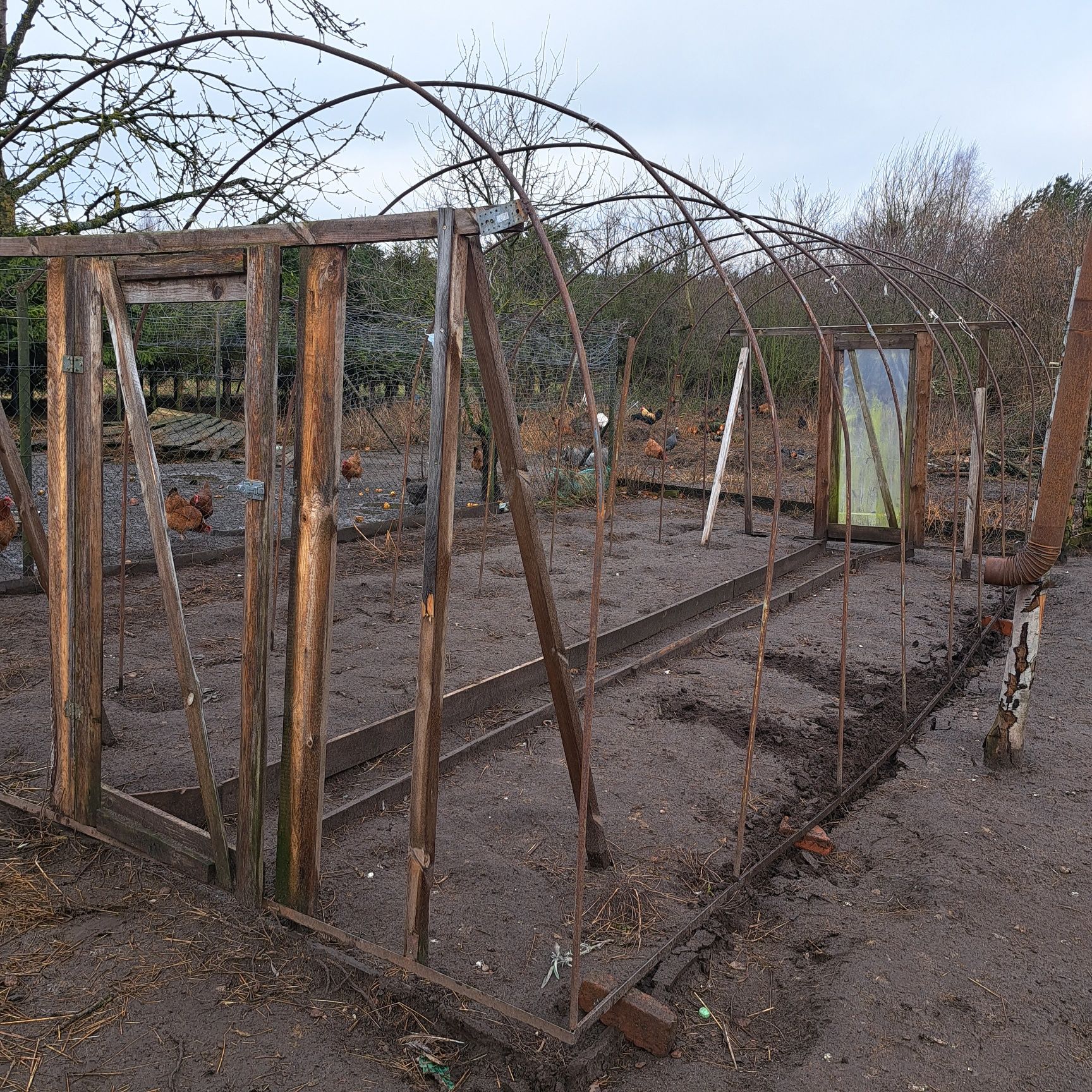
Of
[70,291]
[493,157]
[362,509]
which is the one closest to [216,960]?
[70,291]

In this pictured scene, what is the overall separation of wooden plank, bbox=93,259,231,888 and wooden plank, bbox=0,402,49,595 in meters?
1.09

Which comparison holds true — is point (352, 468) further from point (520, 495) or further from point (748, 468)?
point (520, 495)

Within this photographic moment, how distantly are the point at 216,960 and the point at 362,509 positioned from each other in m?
8.11

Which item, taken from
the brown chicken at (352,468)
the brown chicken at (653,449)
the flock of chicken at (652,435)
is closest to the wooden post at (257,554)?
the brown chicken at (352,468)

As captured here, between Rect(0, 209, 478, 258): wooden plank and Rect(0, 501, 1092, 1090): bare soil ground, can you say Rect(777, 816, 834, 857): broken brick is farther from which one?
Rect(0, 209, 478, 258): wooden plank

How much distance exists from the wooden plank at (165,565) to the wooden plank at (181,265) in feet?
0.23

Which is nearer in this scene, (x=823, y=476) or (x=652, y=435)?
(x=823, y=476)

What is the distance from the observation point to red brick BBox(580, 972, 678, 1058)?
2.35 meters

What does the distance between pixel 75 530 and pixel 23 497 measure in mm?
1083

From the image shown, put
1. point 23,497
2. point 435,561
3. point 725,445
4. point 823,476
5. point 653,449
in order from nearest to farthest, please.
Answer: point 435,561, point 23,497, point 725,445, point 823,476, point 653,449

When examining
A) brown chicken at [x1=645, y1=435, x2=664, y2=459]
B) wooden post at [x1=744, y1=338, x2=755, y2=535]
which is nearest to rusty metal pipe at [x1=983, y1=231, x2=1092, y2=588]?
wooden post at [x1=744, y1=338, x2=755, y2=535]

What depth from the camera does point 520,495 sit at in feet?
8.55

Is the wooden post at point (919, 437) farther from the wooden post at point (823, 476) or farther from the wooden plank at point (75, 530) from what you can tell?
the wooden plank at point (75, 530)

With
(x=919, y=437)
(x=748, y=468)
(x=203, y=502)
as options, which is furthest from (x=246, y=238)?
(x=919, y=437)
